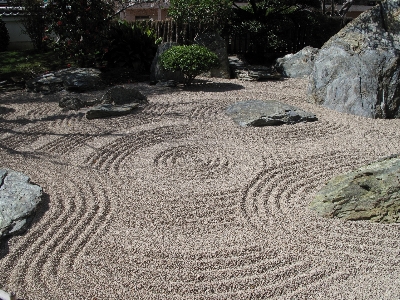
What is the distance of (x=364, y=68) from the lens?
26.2 feet

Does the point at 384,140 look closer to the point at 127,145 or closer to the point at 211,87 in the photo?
the point at 127,145

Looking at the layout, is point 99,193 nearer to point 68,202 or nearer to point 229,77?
point 68,202

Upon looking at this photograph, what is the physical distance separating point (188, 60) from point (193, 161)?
428 cm

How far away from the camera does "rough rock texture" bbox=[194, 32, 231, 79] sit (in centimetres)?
1133

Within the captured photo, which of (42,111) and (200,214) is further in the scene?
(42,111)

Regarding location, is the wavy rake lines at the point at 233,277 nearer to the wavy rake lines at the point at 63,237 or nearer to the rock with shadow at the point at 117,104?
the wavy rake lines at the point at 63,237

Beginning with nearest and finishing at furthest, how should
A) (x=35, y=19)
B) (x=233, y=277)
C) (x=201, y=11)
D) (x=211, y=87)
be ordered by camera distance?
(x=233, y=277) → (x=211, y=87) → (x=201, y=11) → (x=35, y=19)

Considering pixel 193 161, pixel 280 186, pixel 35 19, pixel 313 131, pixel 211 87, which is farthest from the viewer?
pixel 35 19

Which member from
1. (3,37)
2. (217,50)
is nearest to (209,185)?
(217,50)

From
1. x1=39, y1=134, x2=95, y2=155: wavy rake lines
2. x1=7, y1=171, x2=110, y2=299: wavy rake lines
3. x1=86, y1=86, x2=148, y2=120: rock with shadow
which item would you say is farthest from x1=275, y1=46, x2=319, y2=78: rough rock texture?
x1=7, y1=171, x2=110, y2=299: wavy rake lines

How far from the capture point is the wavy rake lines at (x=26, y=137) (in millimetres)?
6624

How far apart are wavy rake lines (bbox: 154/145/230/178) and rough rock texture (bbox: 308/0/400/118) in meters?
3.27

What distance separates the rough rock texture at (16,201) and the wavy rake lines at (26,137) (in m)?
1.59

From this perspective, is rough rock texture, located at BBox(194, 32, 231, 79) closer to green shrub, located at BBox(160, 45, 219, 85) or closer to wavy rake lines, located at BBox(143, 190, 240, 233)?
green shrub, located at BBox(160, 45, 219, 85)
